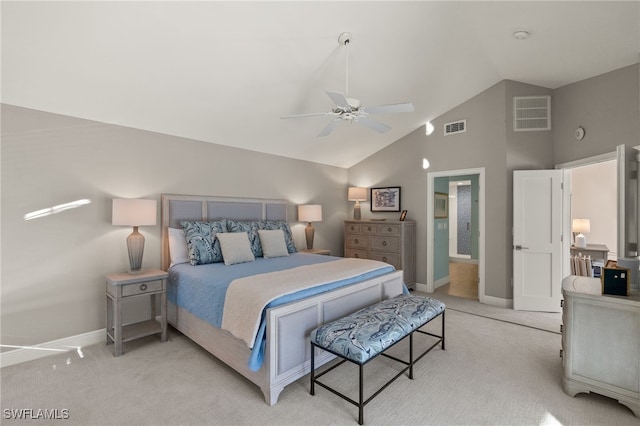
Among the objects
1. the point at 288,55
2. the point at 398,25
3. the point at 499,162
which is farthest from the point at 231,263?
the point at 499,162

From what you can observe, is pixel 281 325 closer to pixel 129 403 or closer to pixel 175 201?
pixel 129 403

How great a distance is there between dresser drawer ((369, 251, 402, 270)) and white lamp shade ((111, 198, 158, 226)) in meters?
3.62

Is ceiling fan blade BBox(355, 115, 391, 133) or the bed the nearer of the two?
the bed

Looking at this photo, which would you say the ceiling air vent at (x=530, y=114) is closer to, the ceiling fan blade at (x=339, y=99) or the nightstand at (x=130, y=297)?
the ceiling fan blade at (x=339, y=99)

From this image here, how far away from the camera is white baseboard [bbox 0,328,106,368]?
2797 millimetres

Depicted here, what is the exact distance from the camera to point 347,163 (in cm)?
631

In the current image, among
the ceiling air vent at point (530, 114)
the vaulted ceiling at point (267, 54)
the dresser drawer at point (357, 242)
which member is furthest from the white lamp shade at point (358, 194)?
the ceiling air vent at point (530, 114)

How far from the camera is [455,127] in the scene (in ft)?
16.3

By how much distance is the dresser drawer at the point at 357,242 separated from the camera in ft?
18.5

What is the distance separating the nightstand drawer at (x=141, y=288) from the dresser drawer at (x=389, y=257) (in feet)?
11.5

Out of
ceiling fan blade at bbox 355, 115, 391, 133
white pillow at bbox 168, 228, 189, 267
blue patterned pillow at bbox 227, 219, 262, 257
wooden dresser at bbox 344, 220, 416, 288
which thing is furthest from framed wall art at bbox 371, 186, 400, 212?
white pillow at bbox 168, 228, 189, 267

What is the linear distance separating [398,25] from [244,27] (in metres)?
1.55

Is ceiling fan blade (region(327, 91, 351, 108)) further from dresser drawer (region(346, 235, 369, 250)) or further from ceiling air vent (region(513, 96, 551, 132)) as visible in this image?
dresser drawer (region(346, 235, 369, 250))

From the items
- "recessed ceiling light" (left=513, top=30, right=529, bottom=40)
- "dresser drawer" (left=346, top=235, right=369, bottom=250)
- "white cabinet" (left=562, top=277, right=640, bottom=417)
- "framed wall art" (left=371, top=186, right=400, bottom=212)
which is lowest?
"white cabinet" (left=562, top=277, right=640, bottom=417)
